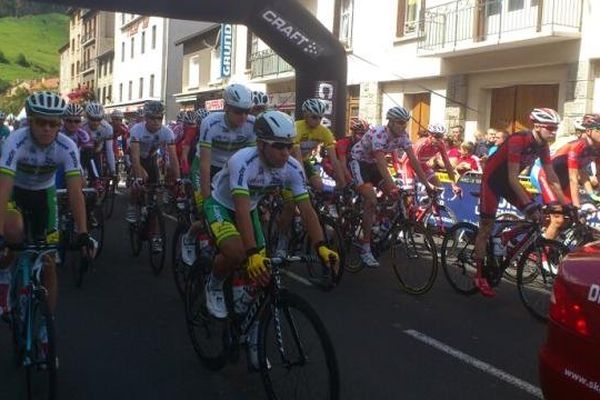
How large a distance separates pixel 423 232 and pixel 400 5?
49.8 ft

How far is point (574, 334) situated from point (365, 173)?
6.02 meters

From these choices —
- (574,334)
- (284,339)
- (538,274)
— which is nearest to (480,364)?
(538,274)

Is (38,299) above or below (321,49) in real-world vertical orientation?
below

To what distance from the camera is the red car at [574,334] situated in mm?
2744

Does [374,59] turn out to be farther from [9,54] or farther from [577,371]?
[9,54]

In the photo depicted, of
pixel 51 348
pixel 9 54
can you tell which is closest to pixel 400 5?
pixel 51 348

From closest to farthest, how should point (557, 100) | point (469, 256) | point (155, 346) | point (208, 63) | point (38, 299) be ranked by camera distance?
point (38, 299) → point (155, 346) → point (469, 256) → point (557, 100) → point (208, 63)

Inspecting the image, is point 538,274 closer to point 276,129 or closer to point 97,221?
point 276,129

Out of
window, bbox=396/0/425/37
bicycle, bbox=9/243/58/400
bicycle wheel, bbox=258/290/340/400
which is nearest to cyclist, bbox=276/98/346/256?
bicycle, bbox=9/243/58/400

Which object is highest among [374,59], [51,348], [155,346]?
[374,59]

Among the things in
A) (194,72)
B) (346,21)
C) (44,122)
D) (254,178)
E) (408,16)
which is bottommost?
(254,178)

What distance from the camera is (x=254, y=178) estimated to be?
4500mm

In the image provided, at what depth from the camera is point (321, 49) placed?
14016 mm

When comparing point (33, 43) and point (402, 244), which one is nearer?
point (402, 244)
